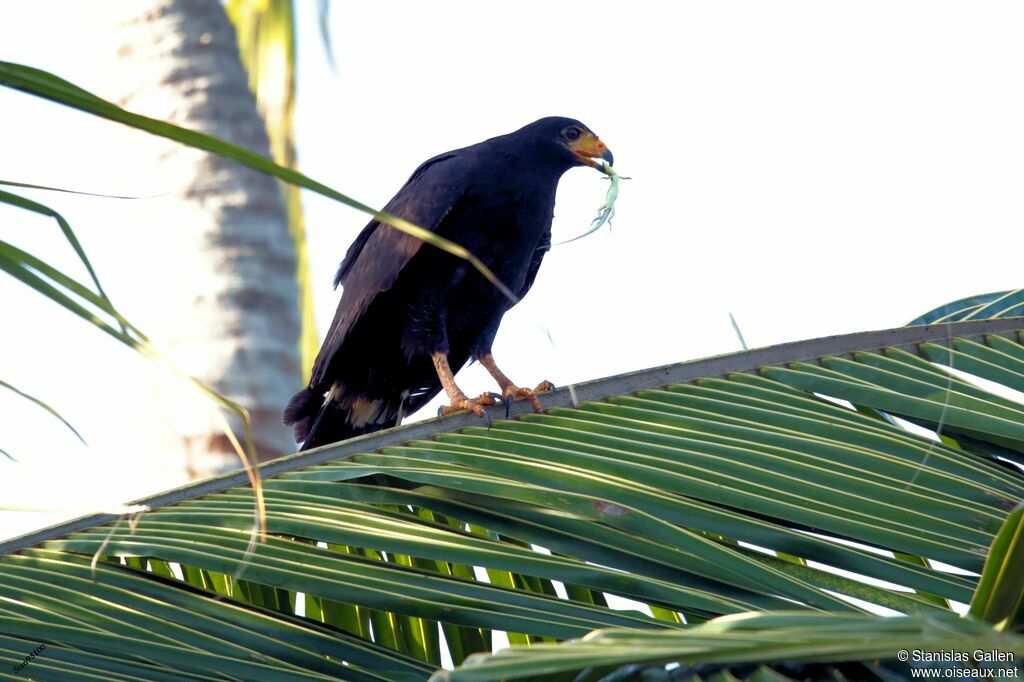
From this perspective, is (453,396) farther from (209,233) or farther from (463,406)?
→ (209,233)

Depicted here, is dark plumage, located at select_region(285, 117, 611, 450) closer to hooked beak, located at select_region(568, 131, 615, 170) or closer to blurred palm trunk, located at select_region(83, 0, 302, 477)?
hooked beak, located at select_region(568, 131, 615, 170)

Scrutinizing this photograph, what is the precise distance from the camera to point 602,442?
7.72ft

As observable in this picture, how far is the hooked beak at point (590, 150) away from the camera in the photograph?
4824 millimetres

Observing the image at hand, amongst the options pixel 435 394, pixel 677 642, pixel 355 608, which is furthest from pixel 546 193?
pixel 677 642

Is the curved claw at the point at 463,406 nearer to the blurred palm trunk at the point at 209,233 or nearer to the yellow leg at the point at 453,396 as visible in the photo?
the yellow leg at the point at 453,396

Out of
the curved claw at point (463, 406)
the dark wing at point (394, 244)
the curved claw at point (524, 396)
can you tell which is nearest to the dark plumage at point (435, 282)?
the dark wing at point (394, 244)

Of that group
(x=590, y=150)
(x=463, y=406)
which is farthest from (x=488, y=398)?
(x=590, y=150)

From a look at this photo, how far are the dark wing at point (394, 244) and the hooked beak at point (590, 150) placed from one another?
507 millimetres

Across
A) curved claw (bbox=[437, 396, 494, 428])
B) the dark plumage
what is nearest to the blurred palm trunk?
the dark plumage

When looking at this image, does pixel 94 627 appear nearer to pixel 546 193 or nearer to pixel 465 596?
pixel 465 596

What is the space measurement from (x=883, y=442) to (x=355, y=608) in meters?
1.10

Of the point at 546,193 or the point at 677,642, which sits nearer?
the point at 677,642

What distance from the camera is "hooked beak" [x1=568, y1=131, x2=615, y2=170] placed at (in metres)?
4.82

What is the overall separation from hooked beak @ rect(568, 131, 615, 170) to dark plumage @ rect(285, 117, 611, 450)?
37 mm
